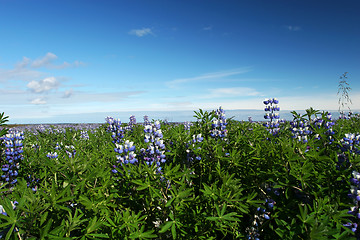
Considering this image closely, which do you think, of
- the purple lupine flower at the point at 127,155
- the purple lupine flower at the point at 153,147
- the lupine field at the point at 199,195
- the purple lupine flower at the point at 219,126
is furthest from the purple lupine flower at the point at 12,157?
the purple lupine flower at the point at 219,126

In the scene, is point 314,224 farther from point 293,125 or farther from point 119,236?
point 293,125

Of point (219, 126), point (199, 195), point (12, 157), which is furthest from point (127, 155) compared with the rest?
point (12, 157)

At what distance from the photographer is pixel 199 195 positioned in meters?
2.82

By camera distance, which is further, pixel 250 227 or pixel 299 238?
pixel 250 227

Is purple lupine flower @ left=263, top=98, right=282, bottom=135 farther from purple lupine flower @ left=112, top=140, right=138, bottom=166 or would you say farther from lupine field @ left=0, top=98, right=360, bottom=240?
purple lupine flower @ left=112, top=140, right=138, bottom=166

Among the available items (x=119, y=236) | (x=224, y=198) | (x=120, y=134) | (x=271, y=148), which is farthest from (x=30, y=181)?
(x=271, y=148)

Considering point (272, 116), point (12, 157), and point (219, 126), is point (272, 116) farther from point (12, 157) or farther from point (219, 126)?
point (12, 157)

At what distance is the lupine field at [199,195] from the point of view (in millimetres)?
1910

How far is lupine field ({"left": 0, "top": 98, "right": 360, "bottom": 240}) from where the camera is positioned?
191 cm

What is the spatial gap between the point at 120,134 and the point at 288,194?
11.6ft

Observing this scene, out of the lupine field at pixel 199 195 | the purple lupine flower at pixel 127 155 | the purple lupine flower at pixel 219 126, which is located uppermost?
the purple lupine flower at pixel 219 126

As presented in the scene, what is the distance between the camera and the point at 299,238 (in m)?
2.14

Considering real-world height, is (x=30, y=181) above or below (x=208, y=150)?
below

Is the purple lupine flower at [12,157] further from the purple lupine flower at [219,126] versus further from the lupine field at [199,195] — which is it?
the purple lupine flower at [219,126]
